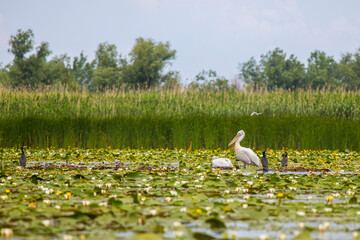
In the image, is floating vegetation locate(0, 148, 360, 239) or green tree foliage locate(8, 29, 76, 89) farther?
green tree foliage locate(8, 29, 76, 89)

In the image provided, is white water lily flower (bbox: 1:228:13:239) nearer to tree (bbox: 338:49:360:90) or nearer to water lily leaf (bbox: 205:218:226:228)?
water lily leaf (bbox: 205:218:226:228)

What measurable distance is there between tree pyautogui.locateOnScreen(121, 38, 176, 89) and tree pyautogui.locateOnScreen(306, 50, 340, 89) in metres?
21.6

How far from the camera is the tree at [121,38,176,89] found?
71.3 metres

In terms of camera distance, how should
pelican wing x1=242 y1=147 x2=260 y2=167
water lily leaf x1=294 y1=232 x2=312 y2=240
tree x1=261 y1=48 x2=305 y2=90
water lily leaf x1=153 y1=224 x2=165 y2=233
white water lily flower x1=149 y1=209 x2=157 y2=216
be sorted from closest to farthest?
water lily leaf x1=294 y1=232 x2=312 y2=240, water lily leaf x1=153 y1=224 x2=165 y2=233, white water lily flower x1=149 y1=209 x2=157 y2=216, pelican wing x1=242 y1=147 x2=260 y2=167, tree x1=261 y1=48 x2=305 y2=90

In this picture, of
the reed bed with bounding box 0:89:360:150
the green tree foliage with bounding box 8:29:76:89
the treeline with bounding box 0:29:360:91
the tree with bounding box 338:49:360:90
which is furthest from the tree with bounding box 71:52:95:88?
the reed bed with bounding box 0:89:360:150

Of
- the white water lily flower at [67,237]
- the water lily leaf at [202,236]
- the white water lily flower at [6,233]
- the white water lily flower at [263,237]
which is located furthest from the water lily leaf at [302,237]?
the white water lily flower at [6,233]

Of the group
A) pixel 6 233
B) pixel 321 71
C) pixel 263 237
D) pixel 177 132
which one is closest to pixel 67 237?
pixel 6 233

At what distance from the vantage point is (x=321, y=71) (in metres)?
77.9

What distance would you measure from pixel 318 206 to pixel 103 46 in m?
75.6

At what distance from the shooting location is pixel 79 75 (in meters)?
89.9

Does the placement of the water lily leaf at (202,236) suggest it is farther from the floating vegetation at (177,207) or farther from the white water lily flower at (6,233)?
the white water lily flower at (6,233)

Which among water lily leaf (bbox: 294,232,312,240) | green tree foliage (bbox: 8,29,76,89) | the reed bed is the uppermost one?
green tree foliage (bbox: 8,29,76,89)

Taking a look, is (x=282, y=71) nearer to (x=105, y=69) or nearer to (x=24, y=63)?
(x=105, y=69)

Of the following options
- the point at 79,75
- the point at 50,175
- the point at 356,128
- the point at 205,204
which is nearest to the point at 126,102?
the point at 356,128
